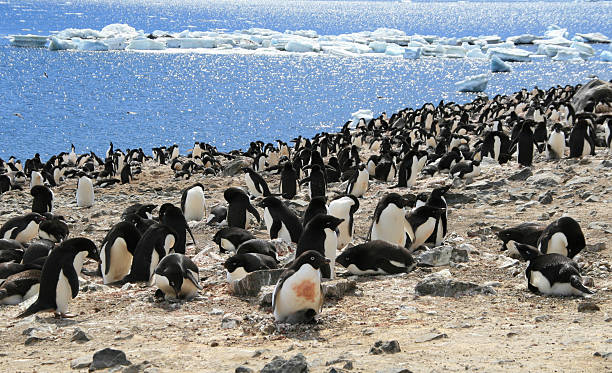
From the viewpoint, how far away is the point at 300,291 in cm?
525

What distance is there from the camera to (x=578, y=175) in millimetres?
11742

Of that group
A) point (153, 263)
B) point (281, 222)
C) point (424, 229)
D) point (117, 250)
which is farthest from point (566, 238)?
point (117, 250)

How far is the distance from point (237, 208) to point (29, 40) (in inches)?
2639

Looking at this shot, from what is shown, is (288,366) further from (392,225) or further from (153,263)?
(392,225)

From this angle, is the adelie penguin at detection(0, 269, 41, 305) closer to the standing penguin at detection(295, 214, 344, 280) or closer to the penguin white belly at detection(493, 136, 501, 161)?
the standing penguin at detection(295, 214, 344, 280)

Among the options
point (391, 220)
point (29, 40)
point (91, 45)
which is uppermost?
point (29, 40)

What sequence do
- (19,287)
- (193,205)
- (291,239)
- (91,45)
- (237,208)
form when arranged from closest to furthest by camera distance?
1. (19,287)
2. (291,239)
3. (237,208)
4. (193,205)
5. (91,45)

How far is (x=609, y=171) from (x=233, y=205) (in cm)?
609

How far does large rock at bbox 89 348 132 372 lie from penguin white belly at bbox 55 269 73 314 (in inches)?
64.7

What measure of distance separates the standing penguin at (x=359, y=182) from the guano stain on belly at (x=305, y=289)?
7.56 meters

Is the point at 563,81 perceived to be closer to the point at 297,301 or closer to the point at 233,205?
the point at 233,205

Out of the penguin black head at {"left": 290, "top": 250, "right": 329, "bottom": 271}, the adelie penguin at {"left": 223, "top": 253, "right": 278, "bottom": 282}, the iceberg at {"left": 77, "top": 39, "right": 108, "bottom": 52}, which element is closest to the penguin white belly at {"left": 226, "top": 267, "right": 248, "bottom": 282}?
the adelie penguin at {"left": 223, "top": 253, "right": 278, "bottom": 282}

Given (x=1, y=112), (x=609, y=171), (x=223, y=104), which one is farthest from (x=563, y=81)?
(x=609, y=171)

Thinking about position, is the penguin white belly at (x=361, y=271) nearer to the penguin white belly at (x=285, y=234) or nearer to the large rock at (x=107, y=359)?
the penguin white belly at (x=285, y=234)
